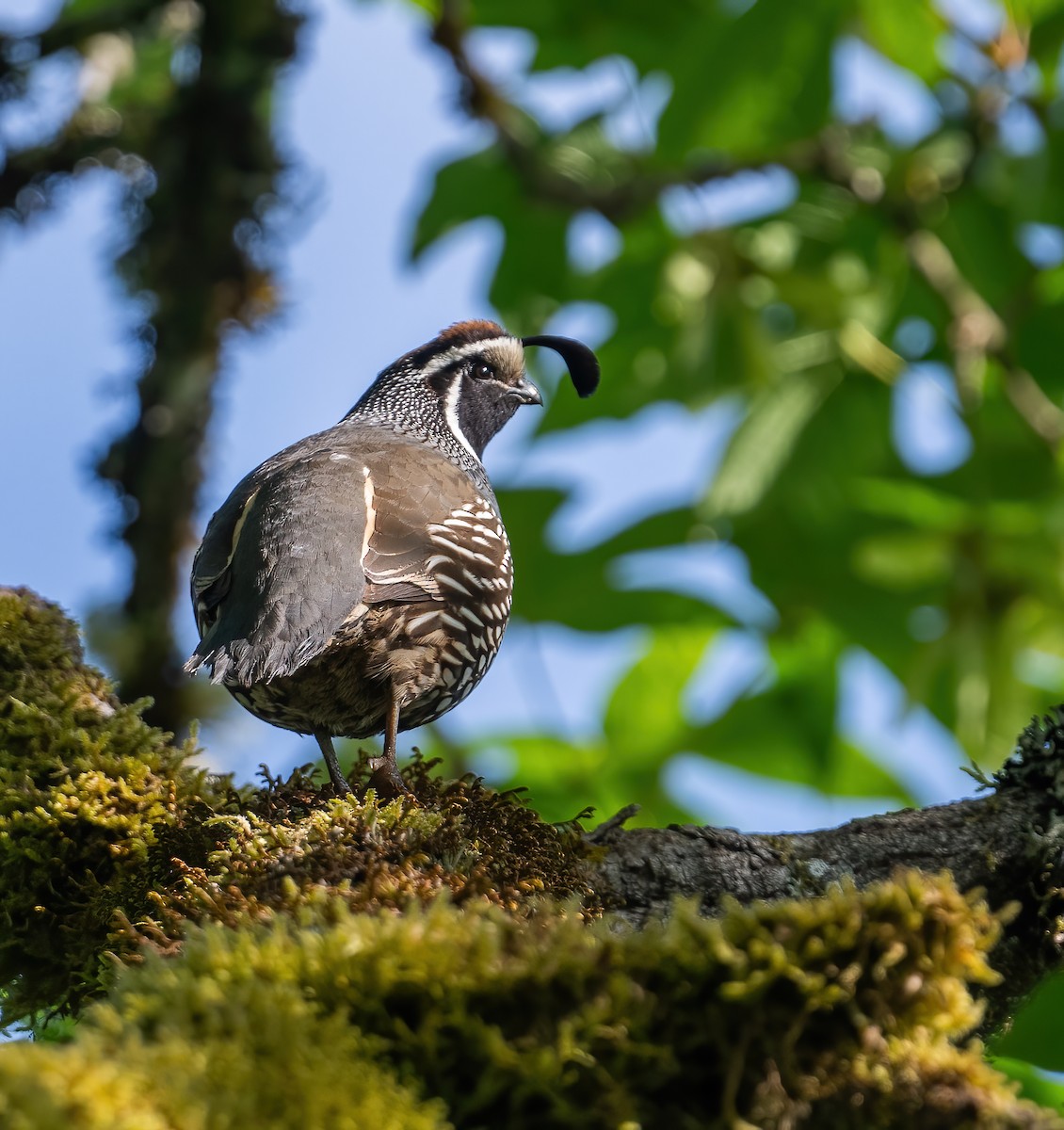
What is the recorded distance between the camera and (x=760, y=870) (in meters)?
2.61

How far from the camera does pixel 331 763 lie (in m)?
3.51

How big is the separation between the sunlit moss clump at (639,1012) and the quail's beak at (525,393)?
3344 mm

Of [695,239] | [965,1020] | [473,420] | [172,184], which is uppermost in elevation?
[172,184]

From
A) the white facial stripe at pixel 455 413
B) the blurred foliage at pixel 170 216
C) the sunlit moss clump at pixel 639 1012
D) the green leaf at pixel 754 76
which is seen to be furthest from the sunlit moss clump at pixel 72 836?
the green leaf at pixel 754 76

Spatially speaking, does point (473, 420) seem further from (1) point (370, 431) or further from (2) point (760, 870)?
(2) point (760, 870)

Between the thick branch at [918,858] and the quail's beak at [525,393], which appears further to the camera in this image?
the quail's beak at [525,393]

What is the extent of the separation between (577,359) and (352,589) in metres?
2.07

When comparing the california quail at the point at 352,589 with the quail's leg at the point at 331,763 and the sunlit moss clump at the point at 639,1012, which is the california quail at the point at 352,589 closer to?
the quail's leg at the point at 331,763

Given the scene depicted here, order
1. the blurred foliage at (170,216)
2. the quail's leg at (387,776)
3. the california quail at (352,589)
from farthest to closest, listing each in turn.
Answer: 1. the blurred foliage at (170,216)
2. the california quail at (352,589)
3. the quail's leg at (387,776)

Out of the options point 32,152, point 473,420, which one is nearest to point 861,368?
point 473,420

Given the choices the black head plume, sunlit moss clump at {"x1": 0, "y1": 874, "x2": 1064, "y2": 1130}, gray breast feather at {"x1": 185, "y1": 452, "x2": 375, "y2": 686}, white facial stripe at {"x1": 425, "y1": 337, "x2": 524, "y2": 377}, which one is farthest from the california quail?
sunlit moss clump at {"x1": 0, "y1": 874, "x2": 1064, "y2": 1130}

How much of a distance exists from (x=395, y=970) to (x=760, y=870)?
43.8 inches

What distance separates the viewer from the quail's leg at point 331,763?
3.26 m

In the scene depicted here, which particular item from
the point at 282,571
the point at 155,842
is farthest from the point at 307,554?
the point at 155,842
